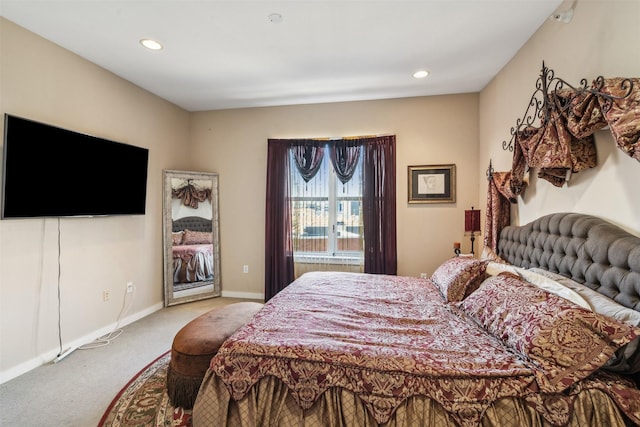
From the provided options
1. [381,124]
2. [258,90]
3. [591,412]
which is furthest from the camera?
[381,124]

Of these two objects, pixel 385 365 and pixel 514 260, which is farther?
pixel 514 260

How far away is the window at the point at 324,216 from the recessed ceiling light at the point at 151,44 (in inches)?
76.1

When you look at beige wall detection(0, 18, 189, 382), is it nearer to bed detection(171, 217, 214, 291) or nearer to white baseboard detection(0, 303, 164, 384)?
white baseboard detection(0, 303, 164, 384)

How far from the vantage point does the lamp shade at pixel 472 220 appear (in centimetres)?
330

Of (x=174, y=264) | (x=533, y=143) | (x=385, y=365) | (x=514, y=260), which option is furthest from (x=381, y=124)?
(x=174, y=264)

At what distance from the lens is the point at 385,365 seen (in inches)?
51.1

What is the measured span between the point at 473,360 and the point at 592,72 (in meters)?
1.93

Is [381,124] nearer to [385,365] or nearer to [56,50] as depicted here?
[385,365]

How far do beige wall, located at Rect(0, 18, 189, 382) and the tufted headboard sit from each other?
409 centimetres

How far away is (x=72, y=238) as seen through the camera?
2662 millimetres

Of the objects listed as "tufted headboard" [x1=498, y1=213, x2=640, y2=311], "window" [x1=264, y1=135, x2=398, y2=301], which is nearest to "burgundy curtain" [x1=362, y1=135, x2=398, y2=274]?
"window" [x1=264, y1=135, x2=398, y2=301]

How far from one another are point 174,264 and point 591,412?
13.9 feet

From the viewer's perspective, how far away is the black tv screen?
213cm

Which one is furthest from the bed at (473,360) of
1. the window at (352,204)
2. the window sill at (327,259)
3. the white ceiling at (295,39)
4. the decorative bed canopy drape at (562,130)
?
the window sill at (327,259)
